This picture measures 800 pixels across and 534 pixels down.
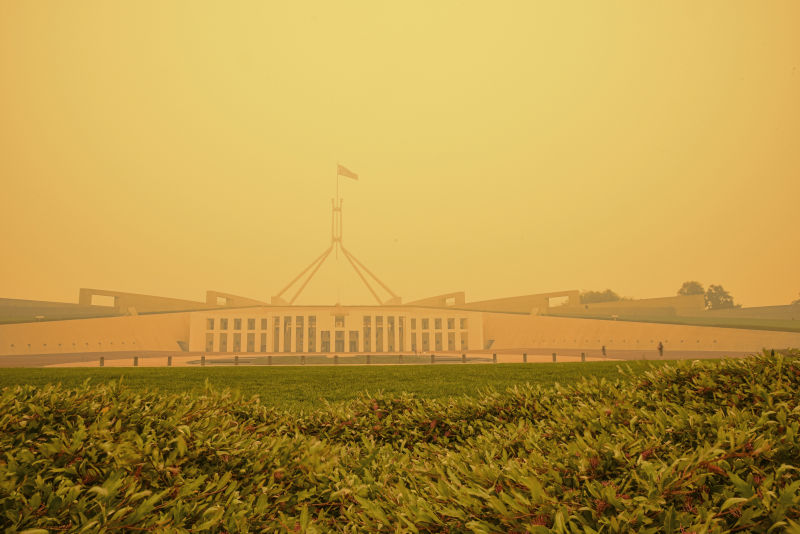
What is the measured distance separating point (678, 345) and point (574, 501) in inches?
2780

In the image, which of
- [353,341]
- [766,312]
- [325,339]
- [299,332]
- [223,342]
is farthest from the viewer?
[766,312]

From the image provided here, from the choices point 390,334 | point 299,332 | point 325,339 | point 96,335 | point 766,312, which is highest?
point 766,312

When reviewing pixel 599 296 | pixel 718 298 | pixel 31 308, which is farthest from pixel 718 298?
pixel 31 308

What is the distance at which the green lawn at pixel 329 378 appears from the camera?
55.2 ft

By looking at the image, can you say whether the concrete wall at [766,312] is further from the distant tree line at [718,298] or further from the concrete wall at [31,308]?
the concrete wall at [31,308]

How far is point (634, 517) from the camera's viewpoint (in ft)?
8.24

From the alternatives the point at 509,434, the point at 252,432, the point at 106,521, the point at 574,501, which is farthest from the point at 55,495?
the point at 509,434

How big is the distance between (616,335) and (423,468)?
71496 mm

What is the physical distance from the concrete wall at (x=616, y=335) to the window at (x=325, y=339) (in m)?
25.1

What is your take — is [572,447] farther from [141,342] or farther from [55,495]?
[141,342]

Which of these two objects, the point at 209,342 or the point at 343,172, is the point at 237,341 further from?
the point at 343,172

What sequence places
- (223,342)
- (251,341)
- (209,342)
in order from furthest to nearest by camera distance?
1. (223,342)
2. (251,341)
3. (209,342)

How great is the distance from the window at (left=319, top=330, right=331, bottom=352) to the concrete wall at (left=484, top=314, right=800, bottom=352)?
25.1 meters

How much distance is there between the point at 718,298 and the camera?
135625 mm
